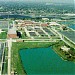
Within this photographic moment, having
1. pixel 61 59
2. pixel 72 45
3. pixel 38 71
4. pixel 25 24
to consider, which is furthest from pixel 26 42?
pixel 25 24

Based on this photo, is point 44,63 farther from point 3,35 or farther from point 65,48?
point 3,35

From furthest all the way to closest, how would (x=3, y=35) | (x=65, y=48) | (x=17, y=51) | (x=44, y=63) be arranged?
(x=3, y=35), (x=65, y=48), (x=17, y=51), (x=44, y=63)

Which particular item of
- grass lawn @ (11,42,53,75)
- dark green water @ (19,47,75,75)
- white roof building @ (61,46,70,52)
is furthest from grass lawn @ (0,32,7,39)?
white roof building @ (61,46,70,52)

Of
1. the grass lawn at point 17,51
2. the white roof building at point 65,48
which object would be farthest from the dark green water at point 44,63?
the white roof building at point 65,48

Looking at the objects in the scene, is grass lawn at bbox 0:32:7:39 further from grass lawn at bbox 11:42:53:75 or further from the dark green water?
the dark green water

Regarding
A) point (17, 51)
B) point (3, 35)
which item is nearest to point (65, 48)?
point (17, 51)

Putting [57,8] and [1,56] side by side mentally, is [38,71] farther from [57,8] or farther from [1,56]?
[57,8]

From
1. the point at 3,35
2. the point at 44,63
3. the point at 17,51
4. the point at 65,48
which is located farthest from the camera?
the point at 3,35

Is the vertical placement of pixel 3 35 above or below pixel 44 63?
below
